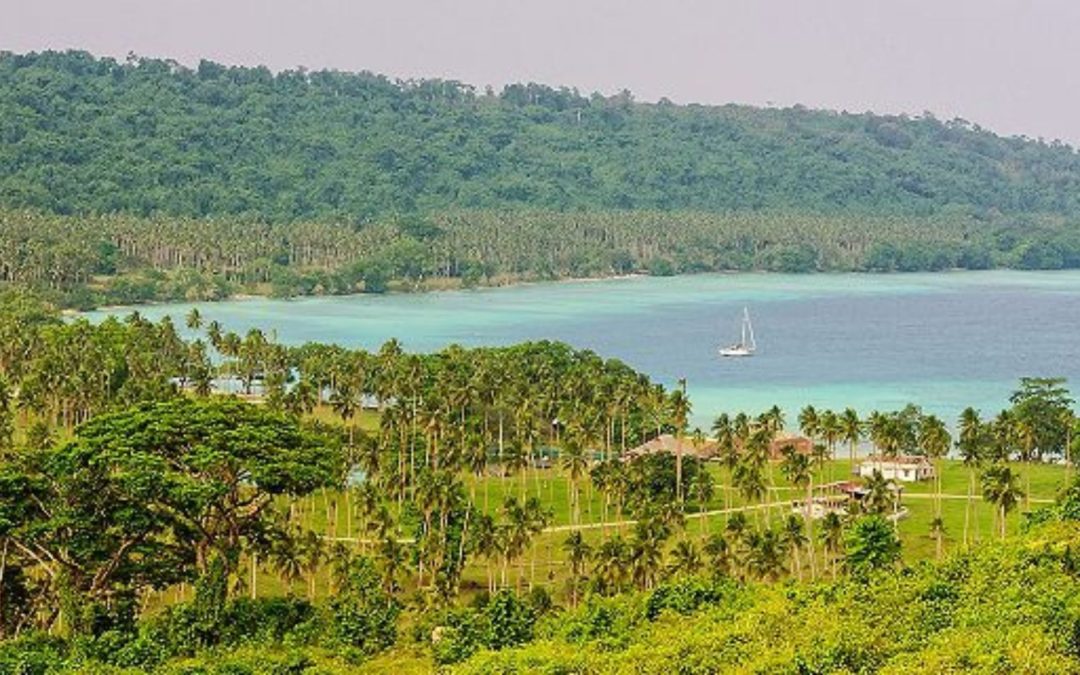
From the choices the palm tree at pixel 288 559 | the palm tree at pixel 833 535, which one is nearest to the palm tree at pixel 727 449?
the palm tree at pixel 833 535

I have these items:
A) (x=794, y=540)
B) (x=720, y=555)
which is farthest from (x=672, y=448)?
(x=720, y=555)

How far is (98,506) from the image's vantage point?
54.1 m

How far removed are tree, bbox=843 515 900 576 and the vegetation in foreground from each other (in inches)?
4.6

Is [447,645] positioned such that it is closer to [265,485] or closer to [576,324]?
[265,485]

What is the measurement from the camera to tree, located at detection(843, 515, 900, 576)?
58656 mm

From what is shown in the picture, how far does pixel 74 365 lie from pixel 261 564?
31932 mm

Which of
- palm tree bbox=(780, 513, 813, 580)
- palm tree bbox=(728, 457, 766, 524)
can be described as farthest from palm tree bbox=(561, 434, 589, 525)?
palm tree bbox=(780, 513, 813, 580)

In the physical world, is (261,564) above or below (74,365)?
below

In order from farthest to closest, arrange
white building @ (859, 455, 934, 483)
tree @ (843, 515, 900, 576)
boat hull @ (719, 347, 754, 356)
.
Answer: boat hull @ (719, 347, 754, 356)
white building @ (859, 455, 934, 483)
tree @ (843, 515, 900, 576)

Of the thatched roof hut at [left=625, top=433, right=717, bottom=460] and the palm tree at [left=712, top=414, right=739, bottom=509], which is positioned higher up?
the palm tree at [left=712, top=414, right=739, bottom=509]

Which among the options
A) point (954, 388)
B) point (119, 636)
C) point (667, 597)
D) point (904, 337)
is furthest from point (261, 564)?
point (904, 337)

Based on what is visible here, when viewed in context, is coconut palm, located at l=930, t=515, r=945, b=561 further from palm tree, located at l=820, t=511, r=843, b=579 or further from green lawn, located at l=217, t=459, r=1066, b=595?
palm tree, located at l=820, t=511, r=843, b=579

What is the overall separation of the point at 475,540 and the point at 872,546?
16.6 meters

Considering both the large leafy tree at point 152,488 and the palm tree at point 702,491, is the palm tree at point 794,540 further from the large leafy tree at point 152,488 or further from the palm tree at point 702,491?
the large leafy tree at point 152,488
